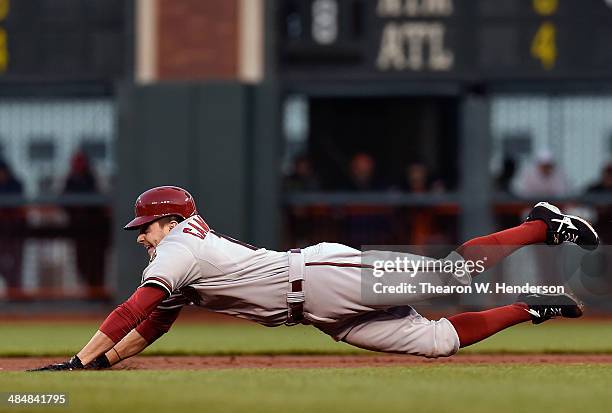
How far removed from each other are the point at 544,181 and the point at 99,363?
7.33 m

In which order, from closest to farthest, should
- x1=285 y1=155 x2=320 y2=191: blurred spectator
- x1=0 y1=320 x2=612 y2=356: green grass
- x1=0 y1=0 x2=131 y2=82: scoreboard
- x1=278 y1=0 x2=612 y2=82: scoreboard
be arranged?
1. x1=0 y1=320 x2=612 y2=356: green grass
2. x1=278 y1=0 x2=612 y2=82: scoreboard
3. x1=0 y1=0 x2=131 y2=82: scoreboard
4. x1=285 y1=155 x2=320 y2=191: blurred spectator

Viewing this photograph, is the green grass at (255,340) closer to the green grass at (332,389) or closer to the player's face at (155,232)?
the player's face at (155,232)

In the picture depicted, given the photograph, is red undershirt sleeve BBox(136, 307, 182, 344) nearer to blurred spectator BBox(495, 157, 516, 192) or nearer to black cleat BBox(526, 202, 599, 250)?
black cleat BBox(526, 202, 599, 250)

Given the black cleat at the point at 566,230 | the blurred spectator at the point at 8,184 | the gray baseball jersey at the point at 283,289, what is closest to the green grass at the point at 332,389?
the gray baseball jersey at the point at 283,289

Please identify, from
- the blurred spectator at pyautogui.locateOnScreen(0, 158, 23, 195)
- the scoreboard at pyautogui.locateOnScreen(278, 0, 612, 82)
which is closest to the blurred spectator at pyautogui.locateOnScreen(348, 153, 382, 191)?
the scoreboard at pyautogui.locateOnScreen(278, 0, 612, 82)

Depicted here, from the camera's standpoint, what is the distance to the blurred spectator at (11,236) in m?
14.1

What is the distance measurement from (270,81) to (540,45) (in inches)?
109

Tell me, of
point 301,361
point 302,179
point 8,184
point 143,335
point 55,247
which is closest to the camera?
point 143,335

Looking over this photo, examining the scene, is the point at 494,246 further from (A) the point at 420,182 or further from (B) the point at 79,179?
(B) the point at 79,179

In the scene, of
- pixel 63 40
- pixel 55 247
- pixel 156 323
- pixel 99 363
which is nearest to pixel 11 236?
pixel 55 247

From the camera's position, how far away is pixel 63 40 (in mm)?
13648

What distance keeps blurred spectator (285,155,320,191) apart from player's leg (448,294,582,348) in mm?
6537

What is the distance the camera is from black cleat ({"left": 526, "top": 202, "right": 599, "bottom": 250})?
7.35 m

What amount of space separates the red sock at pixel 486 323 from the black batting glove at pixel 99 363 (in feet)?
6.27
